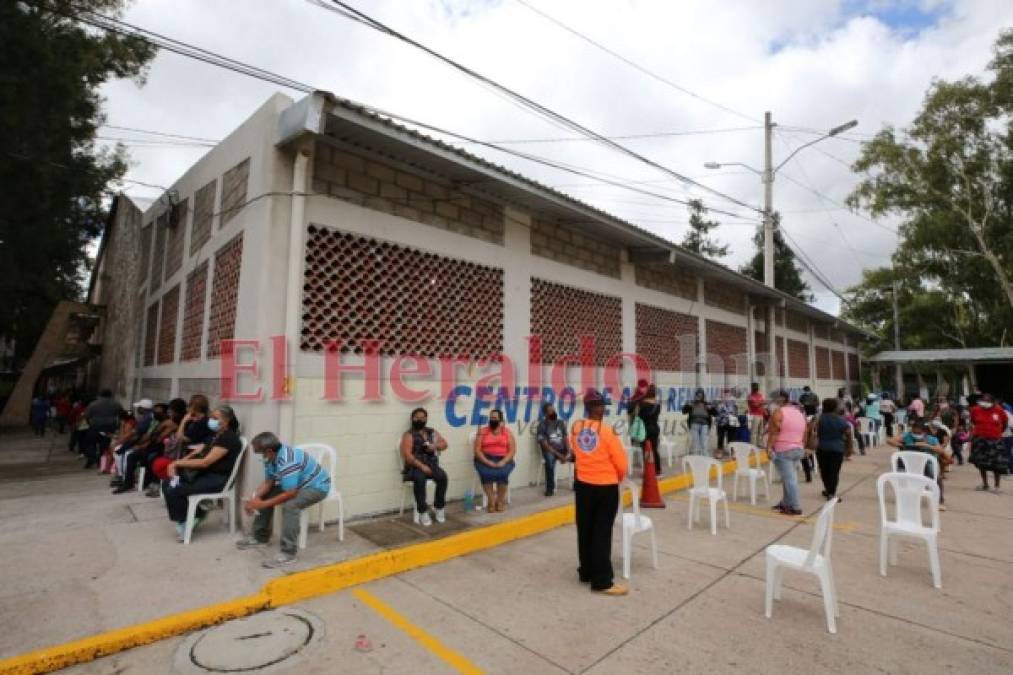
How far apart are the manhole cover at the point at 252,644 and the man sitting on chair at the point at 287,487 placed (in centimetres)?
79

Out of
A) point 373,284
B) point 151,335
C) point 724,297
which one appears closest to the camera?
point 373,284

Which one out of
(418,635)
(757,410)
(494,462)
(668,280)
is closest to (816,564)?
(418,635)

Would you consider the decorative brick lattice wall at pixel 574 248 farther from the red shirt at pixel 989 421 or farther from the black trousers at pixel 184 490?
the red shirt at pixel 989 421

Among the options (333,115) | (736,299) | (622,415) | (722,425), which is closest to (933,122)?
Result: (736,299)

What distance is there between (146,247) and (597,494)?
12839 millimetres

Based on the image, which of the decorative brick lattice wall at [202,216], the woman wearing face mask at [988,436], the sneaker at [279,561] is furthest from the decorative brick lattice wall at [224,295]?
the woman wearing face mask at [988,436]

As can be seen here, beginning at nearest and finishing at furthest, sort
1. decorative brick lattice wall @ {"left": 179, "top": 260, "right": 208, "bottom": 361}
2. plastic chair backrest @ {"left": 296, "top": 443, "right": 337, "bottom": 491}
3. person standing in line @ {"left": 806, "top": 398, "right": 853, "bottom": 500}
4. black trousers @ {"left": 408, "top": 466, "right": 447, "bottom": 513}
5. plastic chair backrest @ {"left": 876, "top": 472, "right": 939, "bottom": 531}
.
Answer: plastic chair backrest @ {"left": 876, "top": 472, "right": 939, "bottom": 531} < plastic chair backrest @ {"left": 296, "top": 443, "right": 337, "bottom": 491} < black trousers @ {"left": 408, "top": 466, "right": 447, "bottom": 513} < person standing in line @ {"left": 806, "top": 398, "right": 853, "bottom": 500} < decorative brick lattice wall @ {"left": 179, "top": 260, "right": 208, "bottom": 361}

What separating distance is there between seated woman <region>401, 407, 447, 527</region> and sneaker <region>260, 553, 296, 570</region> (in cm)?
153

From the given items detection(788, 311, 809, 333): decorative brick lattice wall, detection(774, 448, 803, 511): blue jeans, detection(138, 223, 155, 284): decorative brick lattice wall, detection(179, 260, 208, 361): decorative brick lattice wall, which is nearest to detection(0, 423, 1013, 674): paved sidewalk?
detection(774, 448, 803, 511): blue jeans

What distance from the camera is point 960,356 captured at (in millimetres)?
Answer: 19406

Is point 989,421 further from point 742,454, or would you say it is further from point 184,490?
point 184,490

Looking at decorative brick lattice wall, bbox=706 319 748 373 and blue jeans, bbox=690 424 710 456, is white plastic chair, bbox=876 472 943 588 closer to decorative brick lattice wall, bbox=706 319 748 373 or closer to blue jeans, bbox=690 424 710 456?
blue jeans, bbox=690 424 710 456

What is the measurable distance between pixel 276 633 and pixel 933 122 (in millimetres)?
26638

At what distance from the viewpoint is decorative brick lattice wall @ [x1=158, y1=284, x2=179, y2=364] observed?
29.4ft
